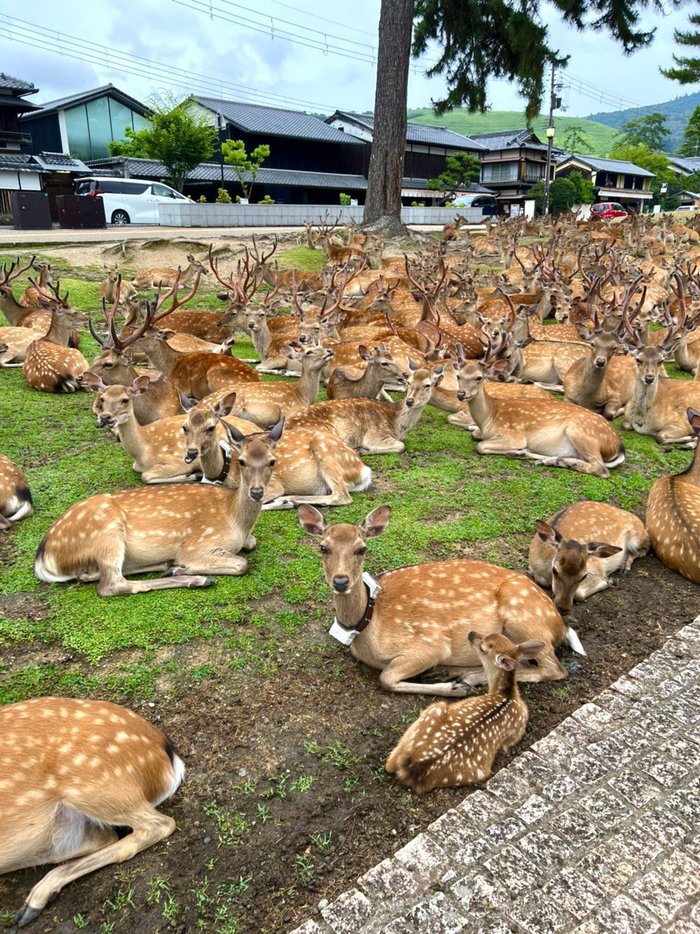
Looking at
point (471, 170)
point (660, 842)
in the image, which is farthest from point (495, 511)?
point (471, 170)

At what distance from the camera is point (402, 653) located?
113 inches

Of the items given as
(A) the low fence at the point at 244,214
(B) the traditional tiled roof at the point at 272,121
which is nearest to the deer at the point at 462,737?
(A) the low fence at the point at 244,214

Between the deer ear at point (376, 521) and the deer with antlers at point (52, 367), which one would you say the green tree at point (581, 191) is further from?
the deer ear at point (376, 521)

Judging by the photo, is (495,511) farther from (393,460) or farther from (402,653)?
(402,653)

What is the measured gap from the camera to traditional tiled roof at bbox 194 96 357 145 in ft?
111

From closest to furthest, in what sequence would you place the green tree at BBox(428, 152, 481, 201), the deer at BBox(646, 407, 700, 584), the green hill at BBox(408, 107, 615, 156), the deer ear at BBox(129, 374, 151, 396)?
the deer at BBox(646, 407, 700, 584), the deer ear at BBox(129, 374, 151, 396), the green tree at BBox(428, 152, 481, 201), the green hill at BBox(408, 107, 615, 156)

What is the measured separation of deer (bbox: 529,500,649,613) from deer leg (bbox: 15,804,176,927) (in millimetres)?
1978

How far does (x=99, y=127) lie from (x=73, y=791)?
131 ft

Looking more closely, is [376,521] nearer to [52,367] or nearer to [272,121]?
[52,367]

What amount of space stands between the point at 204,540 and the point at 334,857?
6.01ft

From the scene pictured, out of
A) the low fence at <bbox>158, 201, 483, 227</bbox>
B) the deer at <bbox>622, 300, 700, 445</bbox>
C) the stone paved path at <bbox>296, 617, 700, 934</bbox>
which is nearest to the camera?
the stone paved path at <bbox>296, 617, 700, 934</bbox>

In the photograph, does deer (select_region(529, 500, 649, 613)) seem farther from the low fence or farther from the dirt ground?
the low fence

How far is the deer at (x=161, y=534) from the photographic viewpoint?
3381 mm

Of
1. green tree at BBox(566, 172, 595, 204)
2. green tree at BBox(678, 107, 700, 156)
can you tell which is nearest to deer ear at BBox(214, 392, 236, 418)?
green tree at BBox(566, 172, 595, 204)
